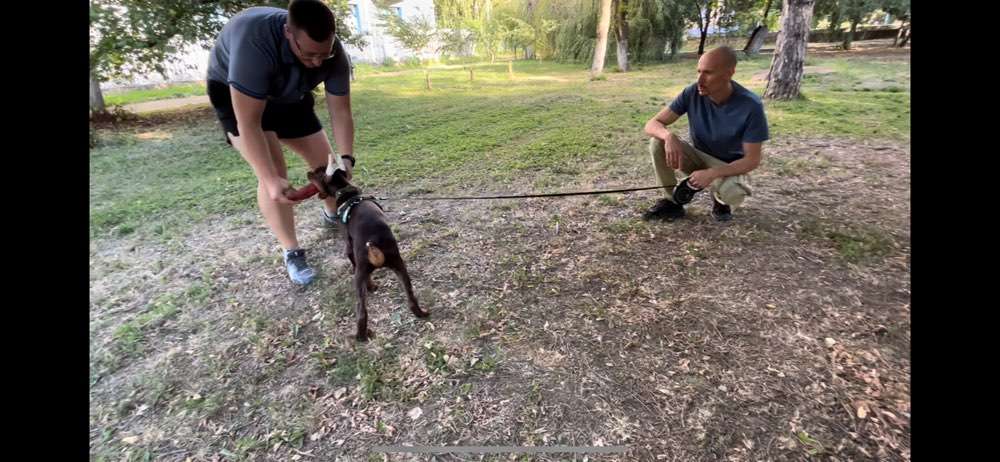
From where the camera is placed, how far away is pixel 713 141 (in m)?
3.19

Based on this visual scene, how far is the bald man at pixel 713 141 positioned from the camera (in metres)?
2.87

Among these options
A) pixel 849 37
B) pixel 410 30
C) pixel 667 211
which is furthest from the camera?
pixel 410 30

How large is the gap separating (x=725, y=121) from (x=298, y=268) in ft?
10.0

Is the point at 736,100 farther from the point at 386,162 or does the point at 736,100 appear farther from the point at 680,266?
the point at 386,162

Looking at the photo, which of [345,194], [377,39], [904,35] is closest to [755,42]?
[904,35]

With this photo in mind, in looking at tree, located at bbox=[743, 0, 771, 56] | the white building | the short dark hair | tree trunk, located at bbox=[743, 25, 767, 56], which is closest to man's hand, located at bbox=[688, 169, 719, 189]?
the short dark hair

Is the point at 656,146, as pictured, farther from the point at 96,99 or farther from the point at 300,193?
the point at 96,99

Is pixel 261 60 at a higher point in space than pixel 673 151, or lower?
higher

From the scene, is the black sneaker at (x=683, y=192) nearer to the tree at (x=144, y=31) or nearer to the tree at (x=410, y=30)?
the tree at (x=144, y=31)

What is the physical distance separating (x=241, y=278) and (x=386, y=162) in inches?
117

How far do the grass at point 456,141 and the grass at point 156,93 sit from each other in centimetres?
322

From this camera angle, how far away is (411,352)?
91.0 inches

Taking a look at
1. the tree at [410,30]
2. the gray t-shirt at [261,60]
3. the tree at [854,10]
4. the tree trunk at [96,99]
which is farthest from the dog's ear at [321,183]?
the tree at [854,10]
